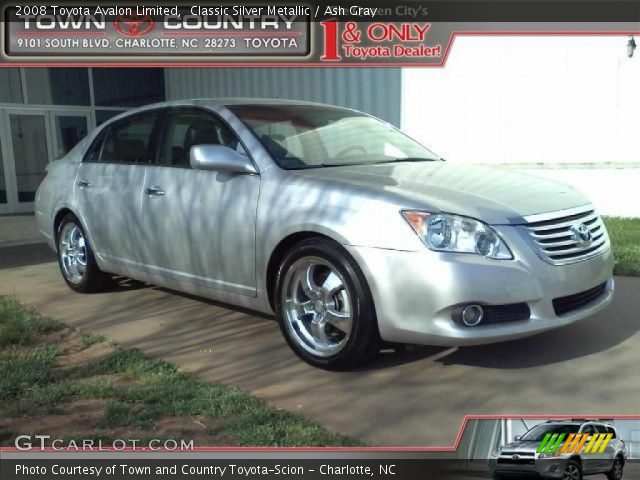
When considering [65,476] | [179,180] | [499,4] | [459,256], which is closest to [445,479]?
[459,256]

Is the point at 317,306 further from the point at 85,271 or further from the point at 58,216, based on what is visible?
the point at 58,216

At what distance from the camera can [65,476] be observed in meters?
2.45

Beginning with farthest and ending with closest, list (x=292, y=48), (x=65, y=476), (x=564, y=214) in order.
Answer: (x=292, y=48) → (x=564, y=214) → (x=65, y=476)

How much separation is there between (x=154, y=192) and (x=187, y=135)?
486 millimetres

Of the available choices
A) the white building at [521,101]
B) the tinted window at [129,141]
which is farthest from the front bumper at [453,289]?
the white building at [521,101]

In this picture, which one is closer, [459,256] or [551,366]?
[459,256]

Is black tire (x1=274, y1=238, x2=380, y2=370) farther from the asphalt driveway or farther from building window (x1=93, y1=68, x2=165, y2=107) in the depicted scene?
building window (x1=93, y1=68, x2=165, y2=107)

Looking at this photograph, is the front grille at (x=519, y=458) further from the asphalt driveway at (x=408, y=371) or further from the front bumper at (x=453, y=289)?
the front bumper at (x=453, y=289)

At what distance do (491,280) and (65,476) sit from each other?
215 centimetres

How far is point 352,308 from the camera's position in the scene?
127 inches

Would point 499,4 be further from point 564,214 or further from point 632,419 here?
point 632,419

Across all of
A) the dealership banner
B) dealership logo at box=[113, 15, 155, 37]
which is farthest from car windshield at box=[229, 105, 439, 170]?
dealership logo at box=[113, 15, 155, 37]

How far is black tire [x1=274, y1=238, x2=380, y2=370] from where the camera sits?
3195mm

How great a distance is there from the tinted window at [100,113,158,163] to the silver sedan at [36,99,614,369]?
0.02 meters
